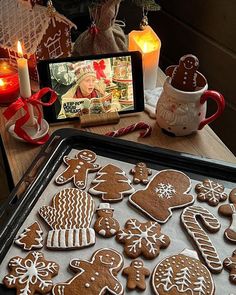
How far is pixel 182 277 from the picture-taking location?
69cm

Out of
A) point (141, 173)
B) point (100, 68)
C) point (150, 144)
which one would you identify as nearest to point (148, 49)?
point (100, 68)

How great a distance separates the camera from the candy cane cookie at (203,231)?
72 centimetres

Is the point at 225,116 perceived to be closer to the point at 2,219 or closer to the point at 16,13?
the point at 16,13

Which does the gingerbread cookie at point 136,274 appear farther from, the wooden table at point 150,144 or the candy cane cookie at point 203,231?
the wooden table at point 150,144

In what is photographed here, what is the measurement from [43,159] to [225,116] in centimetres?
91

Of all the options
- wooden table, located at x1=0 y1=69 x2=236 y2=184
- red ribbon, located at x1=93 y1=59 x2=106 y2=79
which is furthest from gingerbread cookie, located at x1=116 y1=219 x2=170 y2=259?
red ribbon, located at x1=93 y1=59 x2=106 y2=79

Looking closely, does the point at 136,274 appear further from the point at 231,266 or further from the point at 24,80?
the point at 24,80

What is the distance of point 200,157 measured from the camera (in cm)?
91

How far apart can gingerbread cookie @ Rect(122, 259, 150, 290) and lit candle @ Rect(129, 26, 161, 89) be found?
62cm

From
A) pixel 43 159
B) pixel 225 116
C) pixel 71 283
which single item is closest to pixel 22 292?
pixel 71 283

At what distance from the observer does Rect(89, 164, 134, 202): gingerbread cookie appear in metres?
0.84

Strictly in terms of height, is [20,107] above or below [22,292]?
above

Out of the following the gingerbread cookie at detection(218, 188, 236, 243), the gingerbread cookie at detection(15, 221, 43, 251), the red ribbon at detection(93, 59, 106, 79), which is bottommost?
the gingerbread cookie at detection(218, 188, 236, 243)

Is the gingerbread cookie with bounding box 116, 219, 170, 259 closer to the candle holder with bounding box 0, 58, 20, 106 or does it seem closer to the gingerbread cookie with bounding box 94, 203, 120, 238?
the gingerbread cookie with bounding box 94, 203, 120, 238
